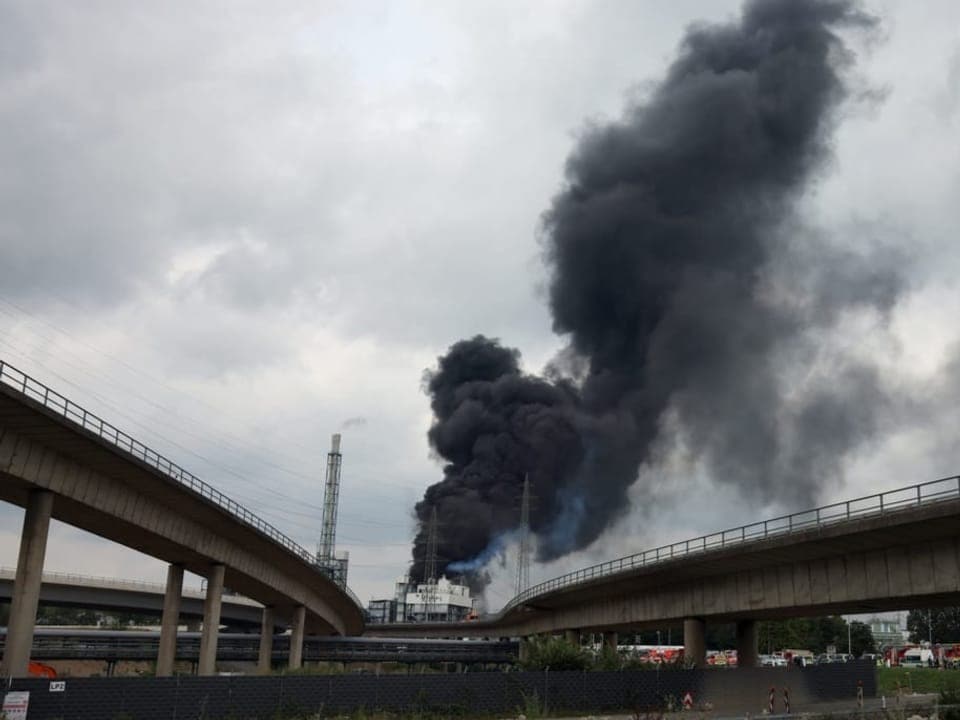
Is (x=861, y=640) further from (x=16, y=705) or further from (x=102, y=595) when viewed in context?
(x=16, y=705)

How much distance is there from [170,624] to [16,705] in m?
29.1

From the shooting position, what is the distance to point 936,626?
14700 centimetres

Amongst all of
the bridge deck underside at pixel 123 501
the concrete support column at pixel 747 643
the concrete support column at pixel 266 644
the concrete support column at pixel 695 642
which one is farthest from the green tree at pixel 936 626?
the bridge deck underside at pixel 123 501

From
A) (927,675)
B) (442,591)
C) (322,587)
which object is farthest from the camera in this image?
(442,591)

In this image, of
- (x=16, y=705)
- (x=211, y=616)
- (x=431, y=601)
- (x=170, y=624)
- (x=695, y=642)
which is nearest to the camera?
(x=16, y=705)

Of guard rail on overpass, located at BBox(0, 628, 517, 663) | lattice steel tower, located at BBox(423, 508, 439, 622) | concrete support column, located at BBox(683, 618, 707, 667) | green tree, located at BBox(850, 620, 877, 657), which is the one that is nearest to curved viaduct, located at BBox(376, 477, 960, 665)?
concrete support column, located at BBox(683, 618, 707, 667)

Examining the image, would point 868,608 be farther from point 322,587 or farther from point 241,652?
point 241,652

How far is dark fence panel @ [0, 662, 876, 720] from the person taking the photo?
28016 mm

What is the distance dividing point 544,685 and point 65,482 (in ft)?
72.1

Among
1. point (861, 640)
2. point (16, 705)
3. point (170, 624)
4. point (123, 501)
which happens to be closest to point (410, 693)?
point (16, 705)

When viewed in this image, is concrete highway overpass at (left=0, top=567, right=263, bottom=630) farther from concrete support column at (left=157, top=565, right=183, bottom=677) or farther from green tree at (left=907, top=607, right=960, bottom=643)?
green tree at (left=907, top=607, right=960, bottom=643)

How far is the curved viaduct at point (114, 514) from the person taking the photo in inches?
1308

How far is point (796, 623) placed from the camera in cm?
14550

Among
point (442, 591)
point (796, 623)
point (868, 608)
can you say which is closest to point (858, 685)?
point (868, 608)
